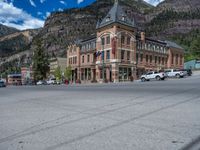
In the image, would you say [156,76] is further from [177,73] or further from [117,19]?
[117,19]

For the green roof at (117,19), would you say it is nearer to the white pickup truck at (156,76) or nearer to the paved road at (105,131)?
the white pickup truck at (156,76)

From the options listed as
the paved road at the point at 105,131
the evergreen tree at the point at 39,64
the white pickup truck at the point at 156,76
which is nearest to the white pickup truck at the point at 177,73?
the white pickup truck at the point at 156,76

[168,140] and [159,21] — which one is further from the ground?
[159,21]

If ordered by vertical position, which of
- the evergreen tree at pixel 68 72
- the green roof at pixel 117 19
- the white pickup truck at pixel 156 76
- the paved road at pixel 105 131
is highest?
the green roof at pixel 117 19

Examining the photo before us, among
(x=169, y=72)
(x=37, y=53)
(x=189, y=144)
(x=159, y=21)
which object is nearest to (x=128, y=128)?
(x=189, y=144)

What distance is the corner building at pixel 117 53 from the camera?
53.9 metres

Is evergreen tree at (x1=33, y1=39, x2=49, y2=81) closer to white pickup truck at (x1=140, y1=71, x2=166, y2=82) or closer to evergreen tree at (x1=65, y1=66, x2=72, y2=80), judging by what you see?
evergreen tree at (x1=65, y1=66, x2=72, y2=80)

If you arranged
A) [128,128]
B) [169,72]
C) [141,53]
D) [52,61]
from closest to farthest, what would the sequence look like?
1. [128,128]
2. [169,72]
3. [141,53]
4. [52,61]

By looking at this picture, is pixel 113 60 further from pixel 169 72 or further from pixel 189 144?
pixel 189 144

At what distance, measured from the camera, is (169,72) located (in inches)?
1880

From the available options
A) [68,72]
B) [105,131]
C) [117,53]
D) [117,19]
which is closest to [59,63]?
[68,72]

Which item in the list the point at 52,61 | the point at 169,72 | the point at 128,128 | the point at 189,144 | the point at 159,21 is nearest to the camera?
the point at 189,144

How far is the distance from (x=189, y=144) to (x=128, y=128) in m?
1.82

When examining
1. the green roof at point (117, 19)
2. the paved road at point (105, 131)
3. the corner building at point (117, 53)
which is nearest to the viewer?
the paved road at point (105, 131)
